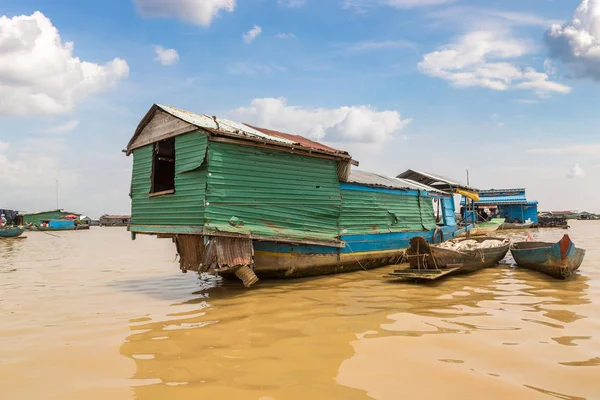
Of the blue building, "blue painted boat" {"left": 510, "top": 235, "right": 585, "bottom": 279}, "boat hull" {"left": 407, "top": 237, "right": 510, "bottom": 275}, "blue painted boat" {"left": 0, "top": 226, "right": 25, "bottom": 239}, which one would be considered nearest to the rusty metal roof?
"boat hull" {"left": 407, "top": 237, "right": 510, "bottom": 275}

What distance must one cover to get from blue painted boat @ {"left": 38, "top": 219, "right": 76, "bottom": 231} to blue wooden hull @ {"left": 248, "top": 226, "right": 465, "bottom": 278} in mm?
54872

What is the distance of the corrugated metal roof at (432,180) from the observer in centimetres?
1930

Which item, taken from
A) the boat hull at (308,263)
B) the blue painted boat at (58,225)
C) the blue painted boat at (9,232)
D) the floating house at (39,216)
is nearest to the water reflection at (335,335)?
the boat hull at (308,263)

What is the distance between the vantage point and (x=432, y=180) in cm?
1980

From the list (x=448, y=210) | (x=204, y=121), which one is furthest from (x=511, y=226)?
(x=204, y=121)

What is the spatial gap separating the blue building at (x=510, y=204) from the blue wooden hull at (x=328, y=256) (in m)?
29.6

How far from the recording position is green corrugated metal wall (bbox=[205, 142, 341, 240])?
9.55 metres

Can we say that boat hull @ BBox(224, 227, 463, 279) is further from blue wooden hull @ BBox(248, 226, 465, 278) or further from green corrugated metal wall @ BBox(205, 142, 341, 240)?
green corrugated metal wall @ BBox(205, 142, 341, 240)

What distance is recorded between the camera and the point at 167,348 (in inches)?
236

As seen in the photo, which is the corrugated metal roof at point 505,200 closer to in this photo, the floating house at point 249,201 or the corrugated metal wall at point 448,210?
the corrugated metal wall at point 448,210

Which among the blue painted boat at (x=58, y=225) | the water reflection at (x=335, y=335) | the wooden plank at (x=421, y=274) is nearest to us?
the water reflection at (x=335, y=335)

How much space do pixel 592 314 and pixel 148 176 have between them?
1124 cm

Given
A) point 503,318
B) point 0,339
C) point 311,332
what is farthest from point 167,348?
point 503,318

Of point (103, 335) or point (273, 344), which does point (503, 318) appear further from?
point (103, 335)
